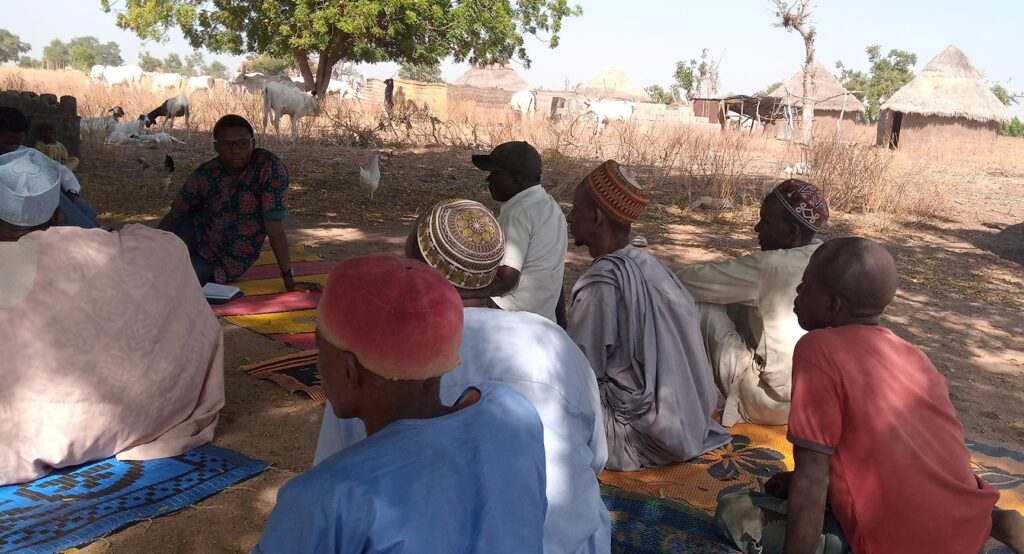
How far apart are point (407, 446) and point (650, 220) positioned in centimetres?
837

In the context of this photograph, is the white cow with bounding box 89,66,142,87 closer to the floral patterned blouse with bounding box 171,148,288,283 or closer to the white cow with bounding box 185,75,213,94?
the white cow with bounding box 185,75,213,94

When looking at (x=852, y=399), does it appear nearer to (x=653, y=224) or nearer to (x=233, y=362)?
(x=233, y=362)

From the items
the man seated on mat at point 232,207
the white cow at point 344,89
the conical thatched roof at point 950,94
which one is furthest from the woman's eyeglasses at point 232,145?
the conical thatched roof at point 950,94

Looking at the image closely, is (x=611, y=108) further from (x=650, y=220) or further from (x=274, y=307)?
(x=274, y=307)

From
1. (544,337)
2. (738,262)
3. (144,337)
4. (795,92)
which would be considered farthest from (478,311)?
(795,92)

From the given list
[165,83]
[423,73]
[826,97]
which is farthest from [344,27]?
[423,73]

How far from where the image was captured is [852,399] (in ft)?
6.49

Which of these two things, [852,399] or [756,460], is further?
[756,460]

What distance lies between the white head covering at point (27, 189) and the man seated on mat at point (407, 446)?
2.05 meters

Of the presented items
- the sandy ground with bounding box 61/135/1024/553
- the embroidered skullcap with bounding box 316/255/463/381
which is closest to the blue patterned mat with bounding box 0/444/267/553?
the sandy ground with bounding box 61/135/1024/553

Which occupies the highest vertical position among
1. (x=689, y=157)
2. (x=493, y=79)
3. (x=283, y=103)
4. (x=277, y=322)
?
(x=493, y=79)

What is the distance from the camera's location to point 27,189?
2.81 metres

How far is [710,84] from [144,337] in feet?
120

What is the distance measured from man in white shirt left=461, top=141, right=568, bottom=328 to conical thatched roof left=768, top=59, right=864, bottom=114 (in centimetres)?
2851
